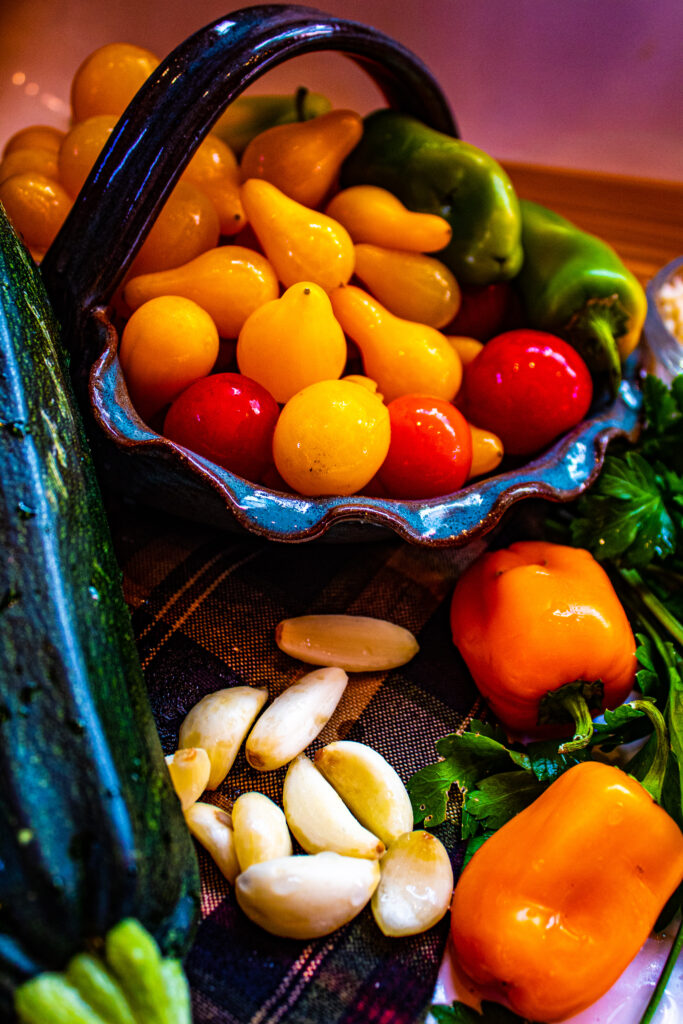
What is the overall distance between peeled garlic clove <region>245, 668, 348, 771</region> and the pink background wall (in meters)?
1.15

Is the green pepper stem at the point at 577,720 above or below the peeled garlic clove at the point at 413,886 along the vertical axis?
above

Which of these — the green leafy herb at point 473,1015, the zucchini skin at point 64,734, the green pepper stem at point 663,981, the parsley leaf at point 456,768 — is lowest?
the green pepper stem at point 663,981

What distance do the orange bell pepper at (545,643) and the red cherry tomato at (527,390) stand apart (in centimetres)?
13

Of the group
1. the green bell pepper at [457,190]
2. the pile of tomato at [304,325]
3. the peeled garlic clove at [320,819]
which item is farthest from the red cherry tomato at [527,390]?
the peeled garlic clove at [320,819]

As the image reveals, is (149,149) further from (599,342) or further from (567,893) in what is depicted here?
(567,893)

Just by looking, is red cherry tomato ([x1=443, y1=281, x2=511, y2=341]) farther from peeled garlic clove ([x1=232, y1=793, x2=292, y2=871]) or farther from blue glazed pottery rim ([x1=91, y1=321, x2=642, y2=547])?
peeled garlic clove ([x1=232, y1=793, x2=292, y2=871])

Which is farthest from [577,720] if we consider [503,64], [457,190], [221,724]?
[503,64]

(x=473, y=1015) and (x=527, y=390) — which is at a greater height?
(x=527, y=390)

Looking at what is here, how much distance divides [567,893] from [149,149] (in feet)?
1.98

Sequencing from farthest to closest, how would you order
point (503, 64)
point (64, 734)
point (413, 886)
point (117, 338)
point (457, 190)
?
point (503, 64) < point (457, 190) < point (117, 338) < point (413, 886) < point (64, 734)

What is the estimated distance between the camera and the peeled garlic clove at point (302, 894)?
0.49 metres

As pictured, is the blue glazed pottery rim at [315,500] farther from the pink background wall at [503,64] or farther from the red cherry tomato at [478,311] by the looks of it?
the pink background wall at [503,64]

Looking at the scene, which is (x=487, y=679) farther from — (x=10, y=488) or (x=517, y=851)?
(x=10, y=488)

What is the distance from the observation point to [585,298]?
2.66 ft
